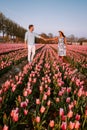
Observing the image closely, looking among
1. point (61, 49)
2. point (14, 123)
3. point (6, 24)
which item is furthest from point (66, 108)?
point (6, 24)

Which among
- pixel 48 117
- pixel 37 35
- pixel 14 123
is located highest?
pixel 37 35

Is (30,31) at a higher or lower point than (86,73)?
higher

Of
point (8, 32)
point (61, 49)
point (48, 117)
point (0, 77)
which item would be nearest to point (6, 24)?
point (8, 32)

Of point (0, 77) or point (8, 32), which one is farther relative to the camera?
point (8, 32)

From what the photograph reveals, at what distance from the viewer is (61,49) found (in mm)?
13805

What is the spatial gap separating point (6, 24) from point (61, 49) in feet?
193

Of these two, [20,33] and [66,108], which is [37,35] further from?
[20,33]

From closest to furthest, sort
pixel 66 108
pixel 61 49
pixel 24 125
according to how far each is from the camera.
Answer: pixel 24 125 → pixel 66 108 → pixel 61 49

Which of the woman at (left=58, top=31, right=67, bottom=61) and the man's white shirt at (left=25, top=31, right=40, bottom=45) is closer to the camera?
the man's white shirt at (left=25, top=31, right=40, bottom=45)

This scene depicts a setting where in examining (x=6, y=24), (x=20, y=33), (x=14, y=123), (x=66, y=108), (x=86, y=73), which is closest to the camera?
(x=14, y=123)

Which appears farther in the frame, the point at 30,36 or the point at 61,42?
the point at 61,42

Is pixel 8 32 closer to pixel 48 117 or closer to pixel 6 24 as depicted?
pixel 6 24

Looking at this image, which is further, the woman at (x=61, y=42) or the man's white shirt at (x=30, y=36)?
the woman at (x=61, y=42)

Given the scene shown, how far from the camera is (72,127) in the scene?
3.10 meters
